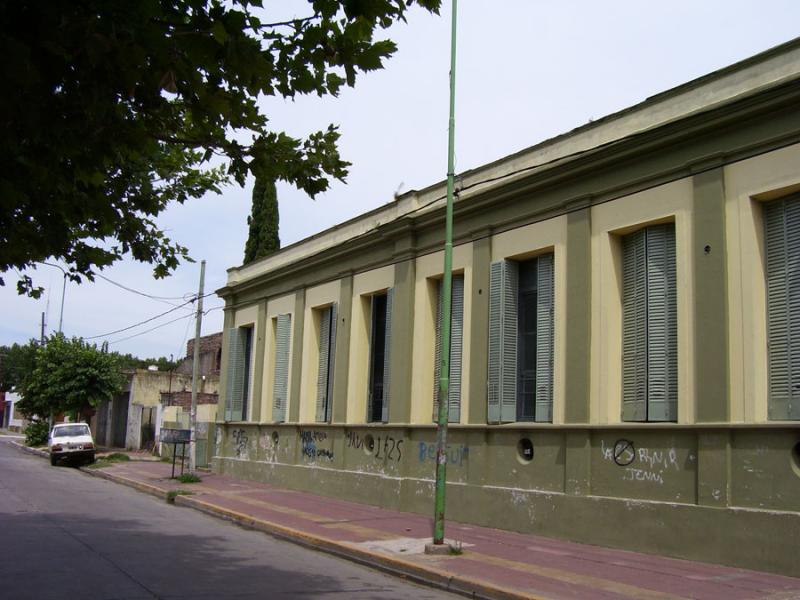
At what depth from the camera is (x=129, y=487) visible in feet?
75.3

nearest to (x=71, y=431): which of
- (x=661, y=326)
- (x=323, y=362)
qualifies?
(x=323, y=362)

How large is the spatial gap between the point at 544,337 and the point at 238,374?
45.2 feet

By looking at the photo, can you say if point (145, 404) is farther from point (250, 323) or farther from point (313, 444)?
point (313, 444)

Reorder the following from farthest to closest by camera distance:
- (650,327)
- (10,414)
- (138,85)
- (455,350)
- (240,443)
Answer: (10,414), (240,443), (455,350), (650,327), (138,85)

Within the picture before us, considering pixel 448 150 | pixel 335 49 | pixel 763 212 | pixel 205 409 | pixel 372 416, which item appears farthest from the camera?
pixel 205 409

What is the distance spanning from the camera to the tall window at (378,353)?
18828 mm

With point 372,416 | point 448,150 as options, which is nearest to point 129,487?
point 372,416

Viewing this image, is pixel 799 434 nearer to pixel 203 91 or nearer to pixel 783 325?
pixel 783 325

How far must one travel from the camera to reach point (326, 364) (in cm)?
2122

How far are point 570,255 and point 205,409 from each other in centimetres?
2276

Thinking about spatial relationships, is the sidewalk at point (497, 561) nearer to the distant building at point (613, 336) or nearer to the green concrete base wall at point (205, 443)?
the distant building at point (613, 336)

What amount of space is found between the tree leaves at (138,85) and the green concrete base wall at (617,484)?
6.95 metres

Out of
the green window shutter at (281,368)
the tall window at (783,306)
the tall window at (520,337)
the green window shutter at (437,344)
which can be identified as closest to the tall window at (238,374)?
the green window shutter at (281,368)

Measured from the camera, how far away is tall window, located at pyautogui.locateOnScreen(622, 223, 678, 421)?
40.2ft
